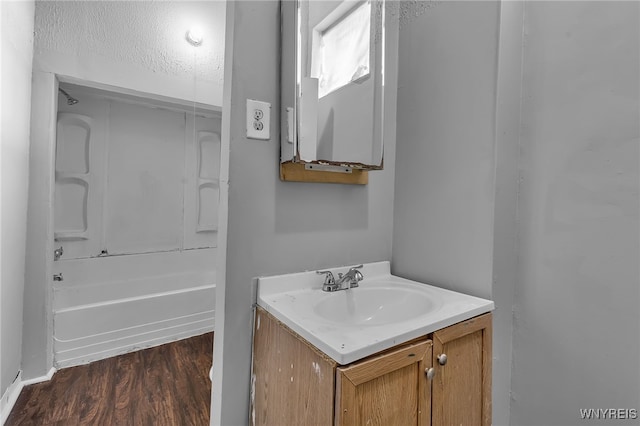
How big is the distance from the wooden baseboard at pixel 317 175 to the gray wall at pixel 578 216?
583 mm

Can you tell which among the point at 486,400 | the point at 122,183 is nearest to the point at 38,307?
the point at 122,183

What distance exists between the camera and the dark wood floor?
140cm

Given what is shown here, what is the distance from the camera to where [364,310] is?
1064mm

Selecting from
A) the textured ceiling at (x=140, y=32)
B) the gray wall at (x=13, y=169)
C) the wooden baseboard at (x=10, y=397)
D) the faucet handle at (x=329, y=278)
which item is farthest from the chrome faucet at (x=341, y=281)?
the textured ceiling at (x=140, y=32)

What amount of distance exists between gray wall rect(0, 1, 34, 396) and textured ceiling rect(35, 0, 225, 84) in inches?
4.4

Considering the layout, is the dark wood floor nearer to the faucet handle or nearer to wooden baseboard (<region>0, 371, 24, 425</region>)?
wooden baseboard (<region>0, 371, 24, 425</region>)

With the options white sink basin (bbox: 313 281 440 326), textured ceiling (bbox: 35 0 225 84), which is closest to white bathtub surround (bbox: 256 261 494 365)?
white sink basin (bbox: 313 281 440 326)

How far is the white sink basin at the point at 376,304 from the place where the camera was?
3.28ft

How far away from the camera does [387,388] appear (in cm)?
69

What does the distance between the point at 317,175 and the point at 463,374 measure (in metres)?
0.77

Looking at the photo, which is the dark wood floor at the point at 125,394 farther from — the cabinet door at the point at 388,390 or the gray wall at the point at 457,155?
the gray wall at the point at 457,155

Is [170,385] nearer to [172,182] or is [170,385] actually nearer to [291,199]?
[291,199]

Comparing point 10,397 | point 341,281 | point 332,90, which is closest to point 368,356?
point 341,281

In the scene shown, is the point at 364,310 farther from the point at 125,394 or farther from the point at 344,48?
the point at 125,394
